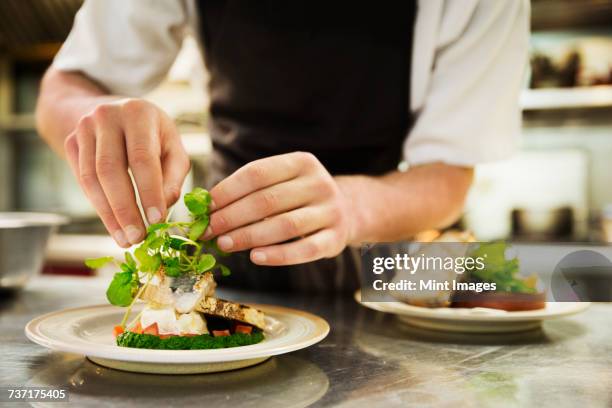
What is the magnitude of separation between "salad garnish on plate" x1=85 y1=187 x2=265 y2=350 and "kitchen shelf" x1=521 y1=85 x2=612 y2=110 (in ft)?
8.35

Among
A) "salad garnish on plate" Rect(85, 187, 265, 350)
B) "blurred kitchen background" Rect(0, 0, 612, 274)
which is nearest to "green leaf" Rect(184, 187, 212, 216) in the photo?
"salad garnish on plate" Rect(85, 187, 265, 350)

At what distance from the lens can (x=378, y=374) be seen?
0.73m

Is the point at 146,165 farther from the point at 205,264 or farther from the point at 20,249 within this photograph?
the point at 20,249

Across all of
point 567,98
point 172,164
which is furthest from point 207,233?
point 567,98

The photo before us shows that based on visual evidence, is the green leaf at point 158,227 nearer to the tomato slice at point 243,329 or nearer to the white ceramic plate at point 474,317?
the tomato slice at point 243,329

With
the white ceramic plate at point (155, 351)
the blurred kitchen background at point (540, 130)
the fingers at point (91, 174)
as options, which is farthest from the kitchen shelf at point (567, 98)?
the fingers at point (91, 174)

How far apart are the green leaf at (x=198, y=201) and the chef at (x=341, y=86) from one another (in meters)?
0.40

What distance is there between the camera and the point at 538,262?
1.22 metres

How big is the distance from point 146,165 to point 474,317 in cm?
54

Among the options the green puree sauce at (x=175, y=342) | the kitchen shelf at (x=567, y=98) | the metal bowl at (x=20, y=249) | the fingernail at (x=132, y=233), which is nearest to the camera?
the green puree sauce at (x=175, y=342)

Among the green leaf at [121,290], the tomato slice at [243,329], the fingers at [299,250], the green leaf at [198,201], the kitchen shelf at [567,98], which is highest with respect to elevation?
the kitchen shelf at [567,98]

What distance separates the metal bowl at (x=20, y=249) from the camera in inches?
48.3

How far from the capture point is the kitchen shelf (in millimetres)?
2924

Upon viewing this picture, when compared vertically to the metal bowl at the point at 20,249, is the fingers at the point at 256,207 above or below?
above
